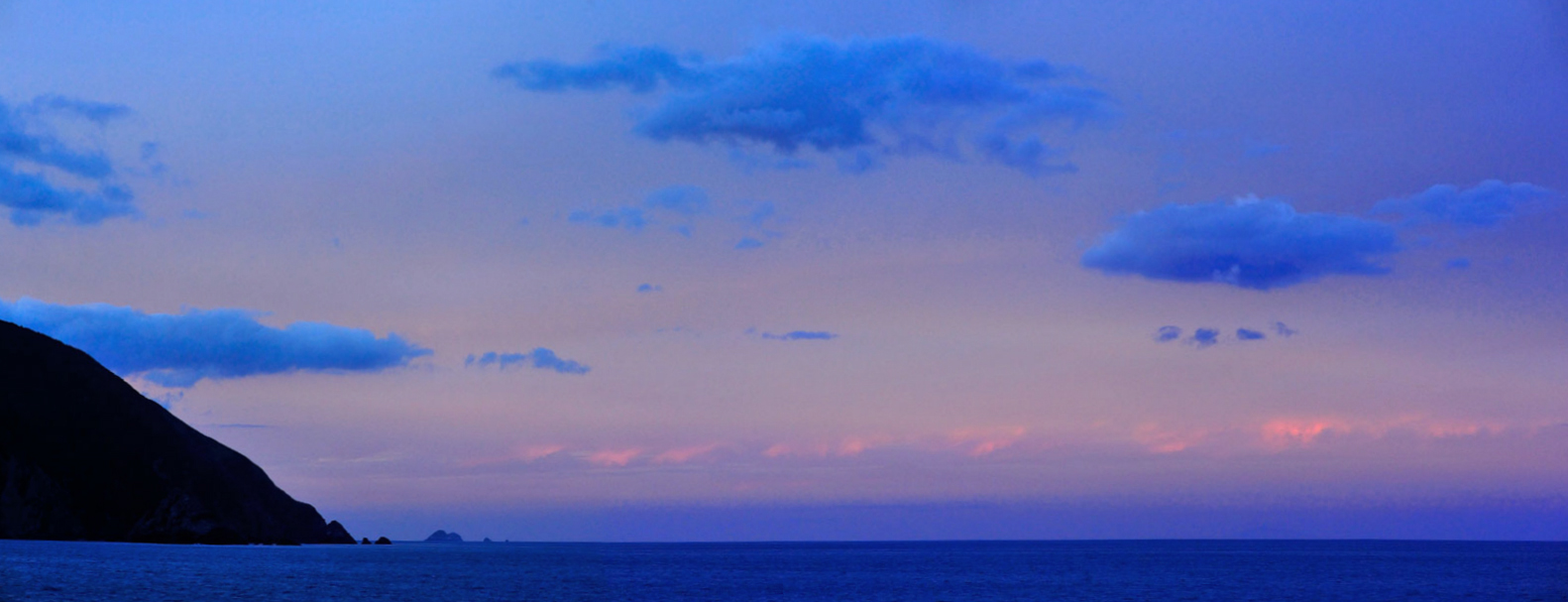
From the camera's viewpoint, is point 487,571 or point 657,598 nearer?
point 657,598

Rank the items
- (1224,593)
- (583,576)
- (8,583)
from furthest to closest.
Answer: (583,576) → (1224,593) → (8,583)

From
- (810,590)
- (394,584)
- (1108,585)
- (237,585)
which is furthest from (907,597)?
(237,585)

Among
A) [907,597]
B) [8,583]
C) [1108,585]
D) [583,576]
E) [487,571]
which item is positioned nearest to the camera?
[8,583]

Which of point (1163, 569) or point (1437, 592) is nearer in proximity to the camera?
point (1437, 592)

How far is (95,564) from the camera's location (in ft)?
433

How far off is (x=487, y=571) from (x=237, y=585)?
60319 millimetres

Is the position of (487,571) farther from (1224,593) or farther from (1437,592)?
(1437,592)

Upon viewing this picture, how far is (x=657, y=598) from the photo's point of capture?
364ft

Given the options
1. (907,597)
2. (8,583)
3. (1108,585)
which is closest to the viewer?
(8,583)

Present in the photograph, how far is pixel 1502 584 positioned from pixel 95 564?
170m

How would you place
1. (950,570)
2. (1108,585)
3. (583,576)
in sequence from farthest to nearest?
(950,570) → (583,576) → (1108,585)

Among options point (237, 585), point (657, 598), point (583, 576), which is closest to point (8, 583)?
point (237, 585)

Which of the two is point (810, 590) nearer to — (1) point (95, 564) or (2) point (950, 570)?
(2) point (950, 570)

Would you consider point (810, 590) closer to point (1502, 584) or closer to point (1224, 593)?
point (1224, 593)
